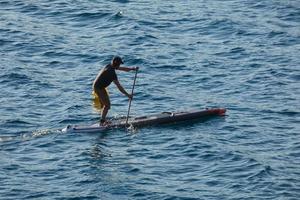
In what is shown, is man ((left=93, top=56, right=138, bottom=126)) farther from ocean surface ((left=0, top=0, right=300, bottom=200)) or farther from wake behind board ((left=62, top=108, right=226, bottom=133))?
ocean surface ((left=0, top=0, right=300, bottom=200))

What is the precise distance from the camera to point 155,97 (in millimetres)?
34812

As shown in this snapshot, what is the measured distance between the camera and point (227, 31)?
43312 millimetres

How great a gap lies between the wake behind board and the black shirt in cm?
146

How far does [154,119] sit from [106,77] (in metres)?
2.36

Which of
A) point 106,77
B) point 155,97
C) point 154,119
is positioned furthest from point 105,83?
point 155,97

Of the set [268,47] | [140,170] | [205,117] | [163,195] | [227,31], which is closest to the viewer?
[163,195]

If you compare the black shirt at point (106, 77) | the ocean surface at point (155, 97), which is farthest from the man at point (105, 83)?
the ocean surface at point (155, 97)

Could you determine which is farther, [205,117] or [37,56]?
[37,56]

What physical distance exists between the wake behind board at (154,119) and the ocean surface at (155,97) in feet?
0.85

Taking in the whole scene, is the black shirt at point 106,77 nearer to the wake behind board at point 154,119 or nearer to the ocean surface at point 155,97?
the wake behind board at point 154,119

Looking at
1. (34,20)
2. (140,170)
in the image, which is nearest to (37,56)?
(34,20)

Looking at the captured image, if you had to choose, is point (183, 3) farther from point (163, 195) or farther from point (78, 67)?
point (163, 195)

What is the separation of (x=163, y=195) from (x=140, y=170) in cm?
210

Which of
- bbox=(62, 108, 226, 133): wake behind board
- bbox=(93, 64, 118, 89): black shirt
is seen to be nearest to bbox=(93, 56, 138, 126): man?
bbox=(93, 64, 118, 89): black shirt
